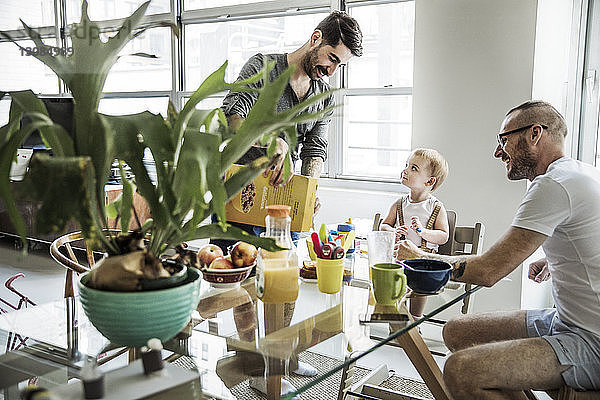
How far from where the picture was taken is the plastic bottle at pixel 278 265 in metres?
1.61

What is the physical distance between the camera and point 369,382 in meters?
2.71

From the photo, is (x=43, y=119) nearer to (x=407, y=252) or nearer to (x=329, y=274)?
(x=329, y=274)

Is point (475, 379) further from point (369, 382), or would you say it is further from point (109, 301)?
point (109, 301)

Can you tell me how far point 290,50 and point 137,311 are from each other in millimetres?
3753

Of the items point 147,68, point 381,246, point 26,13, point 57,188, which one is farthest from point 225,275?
point 147,68

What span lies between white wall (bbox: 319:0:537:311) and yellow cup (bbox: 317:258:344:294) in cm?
167

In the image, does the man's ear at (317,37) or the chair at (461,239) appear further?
the chair at (461,239)

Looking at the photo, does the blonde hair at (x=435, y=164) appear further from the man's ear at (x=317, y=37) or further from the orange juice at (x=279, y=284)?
the orange juice at (x=279, y=284)

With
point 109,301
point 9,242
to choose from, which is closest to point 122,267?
point 109,301

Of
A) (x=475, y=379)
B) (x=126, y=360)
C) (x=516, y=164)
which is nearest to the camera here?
(x=126, y=360)

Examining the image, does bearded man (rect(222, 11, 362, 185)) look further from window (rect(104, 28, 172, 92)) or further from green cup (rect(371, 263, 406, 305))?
window (rect(104, 28, 172, 92))

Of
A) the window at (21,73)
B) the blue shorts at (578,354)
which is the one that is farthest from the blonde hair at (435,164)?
the window at (21,73)

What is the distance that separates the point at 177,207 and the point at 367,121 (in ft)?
10.5

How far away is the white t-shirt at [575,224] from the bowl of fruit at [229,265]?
85 centimetres
